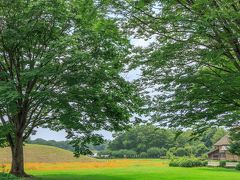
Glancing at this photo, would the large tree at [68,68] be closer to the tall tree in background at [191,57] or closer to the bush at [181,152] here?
the tall tree in background at [191,57]

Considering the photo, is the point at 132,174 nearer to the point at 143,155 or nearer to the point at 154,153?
the point at 154,153

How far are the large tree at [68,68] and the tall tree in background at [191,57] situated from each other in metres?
3.74

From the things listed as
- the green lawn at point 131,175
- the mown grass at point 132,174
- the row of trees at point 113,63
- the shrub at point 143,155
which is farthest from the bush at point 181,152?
the row of trees at point 113,63

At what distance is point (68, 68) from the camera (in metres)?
19.0

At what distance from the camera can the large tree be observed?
17781mm

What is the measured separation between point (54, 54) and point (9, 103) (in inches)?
137

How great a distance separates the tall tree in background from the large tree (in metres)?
3.74

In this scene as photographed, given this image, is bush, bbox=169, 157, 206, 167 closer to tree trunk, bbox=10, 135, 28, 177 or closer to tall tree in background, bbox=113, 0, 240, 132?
tree trunk, bbox=10, 135, 28, 177

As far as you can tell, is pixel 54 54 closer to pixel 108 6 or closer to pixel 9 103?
pixel 9 103

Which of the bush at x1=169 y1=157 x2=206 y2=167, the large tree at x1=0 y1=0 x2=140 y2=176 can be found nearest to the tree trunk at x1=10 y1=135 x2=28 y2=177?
the large tree at x1=0 y1=0 x2=140 y2=176

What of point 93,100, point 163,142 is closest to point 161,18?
point 93,100

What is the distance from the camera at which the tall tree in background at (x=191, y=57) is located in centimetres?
990

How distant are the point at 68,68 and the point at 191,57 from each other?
874 centimetres

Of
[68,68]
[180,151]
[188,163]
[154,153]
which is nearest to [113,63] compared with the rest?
[68,68]
